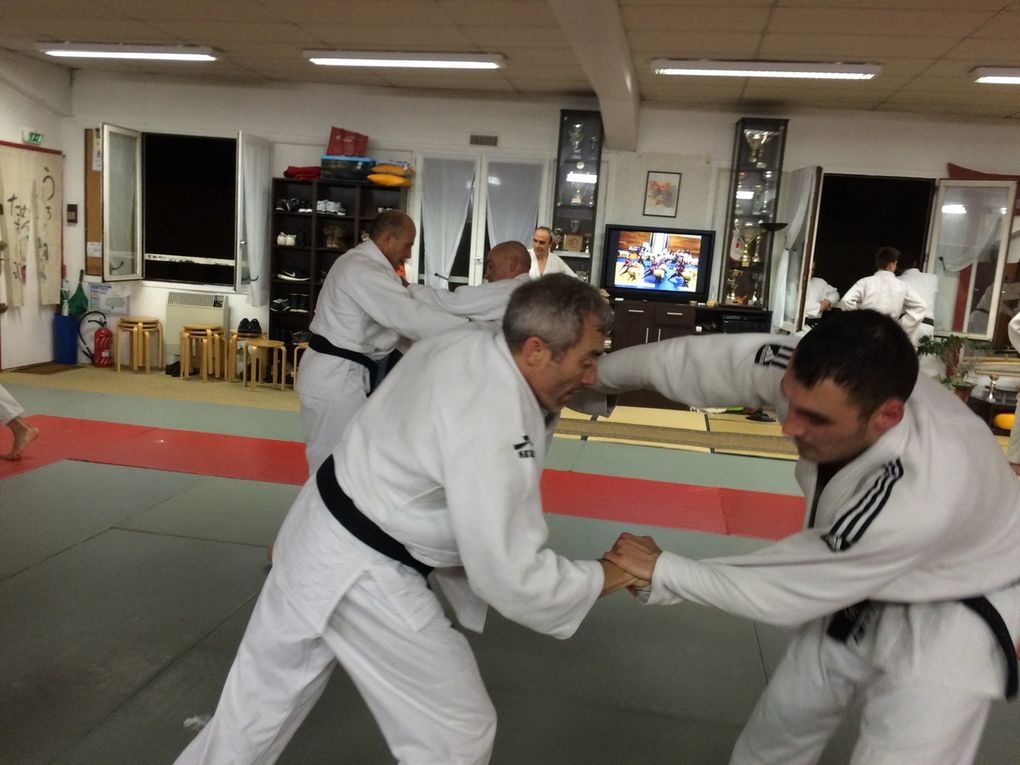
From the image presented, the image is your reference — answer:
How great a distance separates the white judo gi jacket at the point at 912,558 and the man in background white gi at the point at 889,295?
5694 mm

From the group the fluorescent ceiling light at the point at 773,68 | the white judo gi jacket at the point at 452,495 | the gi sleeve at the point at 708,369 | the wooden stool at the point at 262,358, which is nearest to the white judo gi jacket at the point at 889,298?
the fluorescent ceiling light at the point at 773,68

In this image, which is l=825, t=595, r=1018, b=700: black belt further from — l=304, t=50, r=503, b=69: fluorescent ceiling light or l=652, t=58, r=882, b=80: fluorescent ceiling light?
l=304, t=50, r=503, b=69: fluorescent ceiling light

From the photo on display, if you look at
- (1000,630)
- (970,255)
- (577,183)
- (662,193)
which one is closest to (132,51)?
(577,183)

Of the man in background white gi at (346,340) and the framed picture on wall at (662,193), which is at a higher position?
the framed picture on wall at (662,193)

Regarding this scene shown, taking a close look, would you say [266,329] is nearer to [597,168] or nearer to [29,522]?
[597,168]

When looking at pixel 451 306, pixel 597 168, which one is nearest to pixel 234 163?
pixel 597 168

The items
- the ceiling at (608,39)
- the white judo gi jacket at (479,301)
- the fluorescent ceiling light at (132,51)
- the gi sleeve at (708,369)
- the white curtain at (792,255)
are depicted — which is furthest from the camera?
the white curtain at (792,255)

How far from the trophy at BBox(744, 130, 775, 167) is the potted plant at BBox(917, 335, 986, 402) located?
231 centimetres

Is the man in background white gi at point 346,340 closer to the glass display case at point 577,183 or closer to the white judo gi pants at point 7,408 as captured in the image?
the white judo gi pants at point 7,408

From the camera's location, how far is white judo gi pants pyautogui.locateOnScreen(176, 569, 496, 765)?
1.62m

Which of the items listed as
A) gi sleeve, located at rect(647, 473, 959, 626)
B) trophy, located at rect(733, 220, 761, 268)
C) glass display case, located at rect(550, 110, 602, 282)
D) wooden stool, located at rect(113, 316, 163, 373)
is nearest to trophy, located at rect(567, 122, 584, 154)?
glass display case, located at rect(550, 110, 602, 282)

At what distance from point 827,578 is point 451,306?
1790 mm

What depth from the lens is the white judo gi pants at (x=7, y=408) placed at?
4535mm

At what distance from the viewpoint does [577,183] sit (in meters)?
7.88
